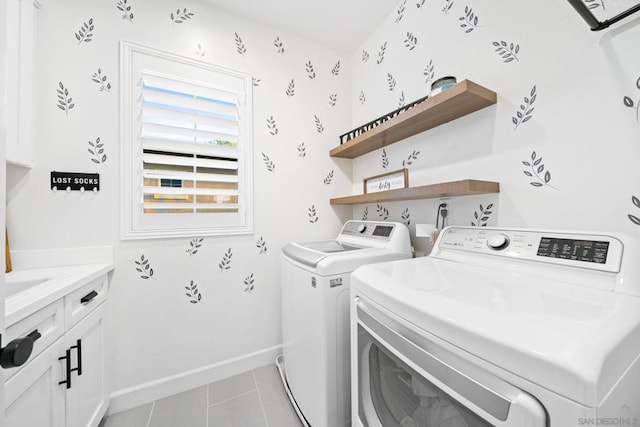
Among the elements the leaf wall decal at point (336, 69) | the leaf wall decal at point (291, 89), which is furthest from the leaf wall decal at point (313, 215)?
the leaf wall decal at point (336, 69)

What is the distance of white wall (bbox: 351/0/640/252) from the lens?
812 millimetres

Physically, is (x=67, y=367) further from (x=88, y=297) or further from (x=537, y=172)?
(x=537, y=172)

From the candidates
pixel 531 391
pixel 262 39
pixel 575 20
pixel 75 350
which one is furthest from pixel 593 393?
pixel 262 39

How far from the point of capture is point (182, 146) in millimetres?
1545

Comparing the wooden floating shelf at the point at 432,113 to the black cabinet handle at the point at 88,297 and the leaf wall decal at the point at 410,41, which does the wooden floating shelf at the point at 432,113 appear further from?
the black cabinet handle at the point at 88,297

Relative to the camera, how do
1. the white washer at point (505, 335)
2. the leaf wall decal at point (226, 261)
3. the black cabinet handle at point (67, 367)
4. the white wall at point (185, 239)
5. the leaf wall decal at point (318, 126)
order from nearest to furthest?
the white washer at point (505, 335), the black cabinet handle at point (67, 367), the white wall at point (185, 239), the leaf wall decal at point (226, 261), the leaf wall decal at point (318, 126)

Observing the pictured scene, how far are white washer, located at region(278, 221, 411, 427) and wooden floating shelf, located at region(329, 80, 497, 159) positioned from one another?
0.64 metres

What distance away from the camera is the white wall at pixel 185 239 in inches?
49.7

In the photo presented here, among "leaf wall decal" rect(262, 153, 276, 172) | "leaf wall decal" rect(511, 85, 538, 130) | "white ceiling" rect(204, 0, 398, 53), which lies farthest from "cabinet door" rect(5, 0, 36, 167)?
"leaf wall decal" rect(511, 85, 538, 130)

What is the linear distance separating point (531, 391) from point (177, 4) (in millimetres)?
2406

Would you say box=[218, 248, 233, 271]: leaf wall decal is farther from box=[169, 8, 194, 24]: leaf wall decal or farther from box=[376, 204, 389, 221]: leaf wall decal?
box=[169, 8, 194, 24]: leaf wall decal

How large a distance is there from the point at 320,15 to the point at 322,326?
6.81 ft

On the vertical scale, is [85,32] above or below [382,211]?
above

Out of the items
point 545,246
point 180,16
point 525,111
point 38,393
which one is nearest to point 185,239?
point 38,393
